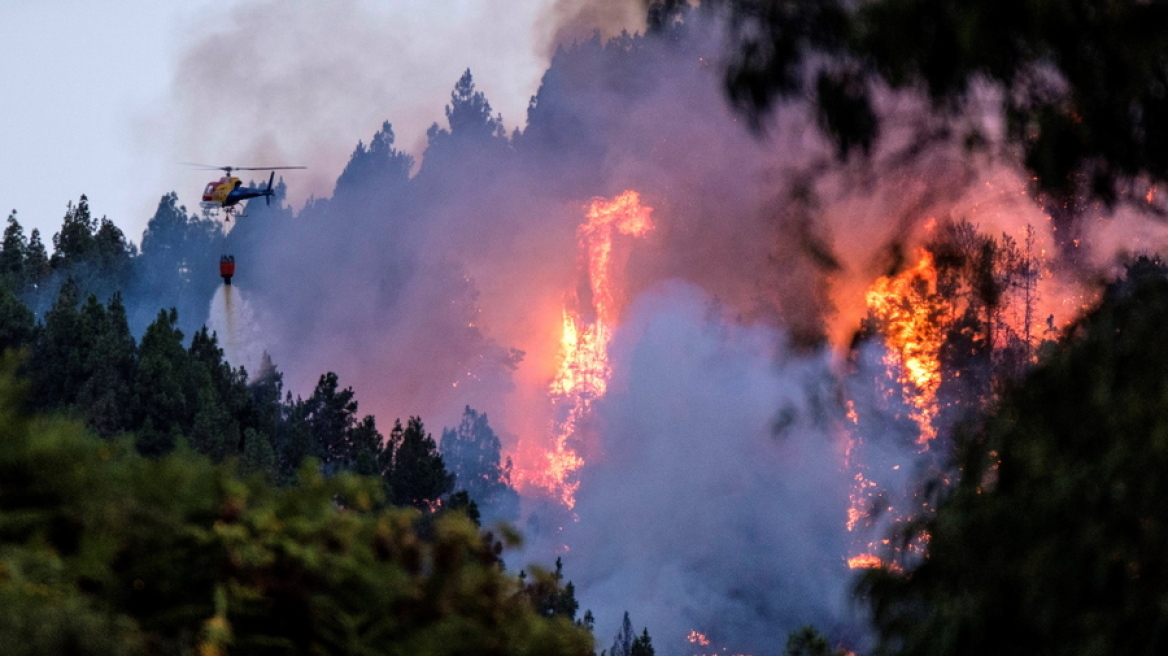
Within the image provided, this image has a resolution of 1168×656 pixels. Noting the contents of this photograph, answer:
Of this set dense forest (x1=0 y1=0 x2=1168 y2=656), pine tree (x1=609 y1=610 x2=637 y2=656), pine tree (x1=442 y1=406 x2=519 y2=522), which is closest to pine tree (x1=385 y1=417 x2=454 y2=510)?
pine tree (x1=609 y1=610 x2=637 y2=656)

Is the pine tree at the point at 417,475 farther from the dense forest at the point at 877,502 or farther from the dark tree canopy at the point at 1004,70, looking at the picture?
the dark tree canopy at the point at 1004,70

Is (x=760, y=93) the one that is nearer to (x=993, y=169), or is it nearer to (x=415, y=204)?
(x=993, y=169)

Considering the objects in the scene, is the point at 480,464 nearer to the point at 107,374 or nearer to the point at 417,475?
the point at 417,475

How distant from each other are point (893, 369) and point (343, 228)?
1545 inches

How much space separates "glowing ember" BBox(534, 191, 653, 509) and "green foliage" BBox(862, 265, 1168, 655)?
54.8 m

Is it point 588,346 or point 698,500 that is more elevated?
point 588,346

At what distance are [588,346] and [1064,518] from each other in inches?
2244

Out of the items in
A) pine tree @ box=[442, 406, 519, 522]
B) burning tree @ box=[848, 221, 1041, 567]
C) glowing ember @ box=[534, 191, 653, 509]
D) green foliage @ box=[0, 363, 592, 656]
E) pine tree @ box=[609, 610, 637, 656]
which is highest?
glowing ember @ box=[534, 191, 653, 509]

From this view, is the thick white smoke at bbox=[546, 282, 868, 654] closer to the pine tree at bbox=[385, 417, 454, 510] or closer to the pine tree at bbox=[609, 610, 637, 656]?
the pine tree at bbox=[609, 610, 637, 656]

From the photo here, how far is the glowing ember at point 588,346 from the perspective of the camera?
60938 millimetres

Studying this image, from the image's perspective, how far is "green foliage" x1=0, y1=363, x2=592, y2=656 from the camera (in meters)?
3.42

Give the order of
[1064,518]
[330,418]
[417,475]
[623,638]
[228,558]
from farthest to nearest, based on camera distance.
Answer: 1. [623,638]
2. [330,418]
3. [417,475]
4. [1064,518]
5. [228,558]

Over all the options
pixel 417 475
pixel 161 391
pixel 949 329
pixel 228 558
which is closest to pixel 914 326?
pixel 949 329

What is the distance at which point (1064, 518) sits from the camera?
4.87m
